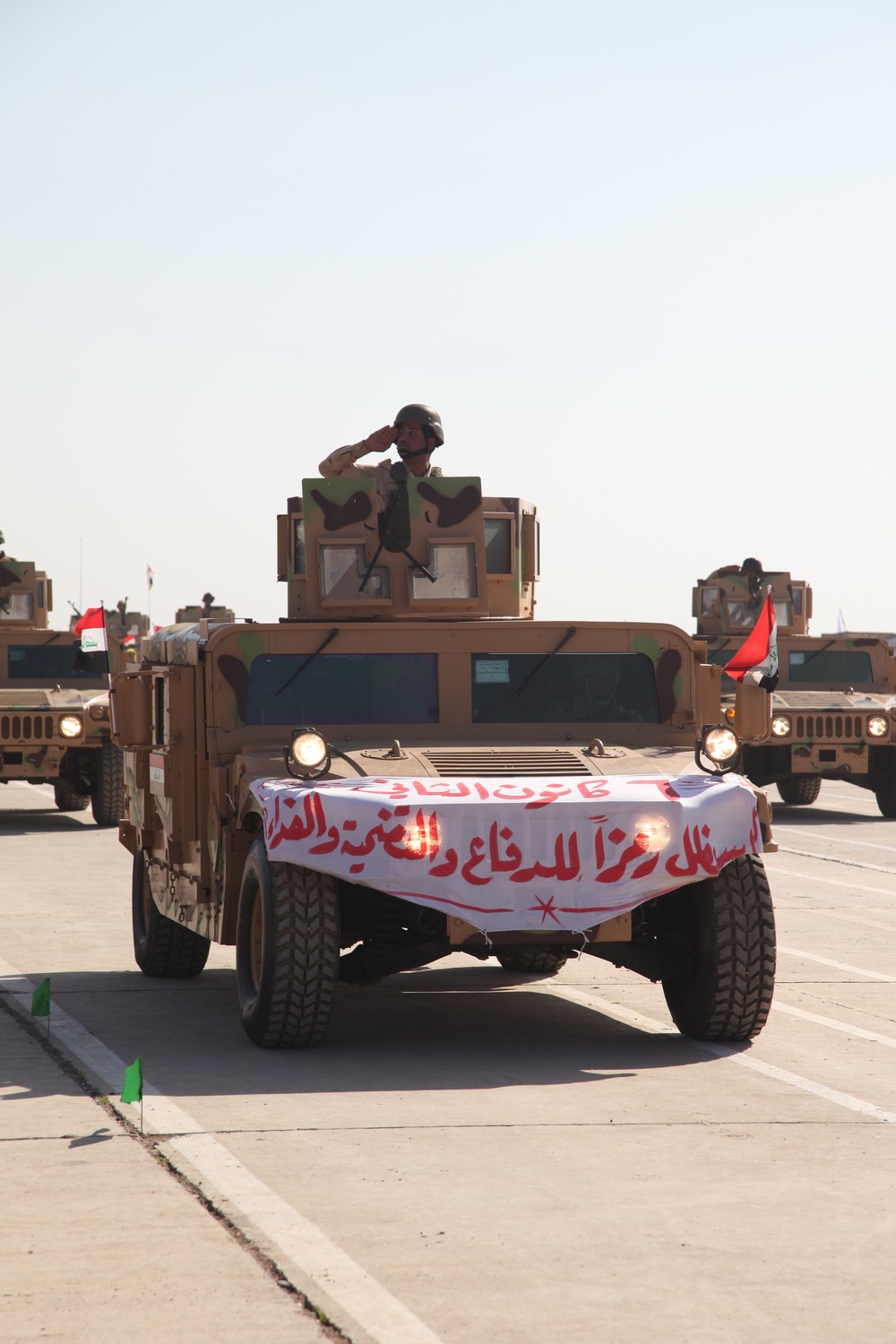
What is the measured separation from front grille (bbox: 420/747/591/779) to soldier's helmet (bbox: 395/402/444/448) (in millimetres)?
2493

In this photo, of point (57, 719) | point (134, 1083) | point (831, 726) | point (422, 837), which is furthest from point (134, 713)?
point (831, 726)

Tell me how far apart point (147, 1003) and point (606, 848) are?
2.59 m

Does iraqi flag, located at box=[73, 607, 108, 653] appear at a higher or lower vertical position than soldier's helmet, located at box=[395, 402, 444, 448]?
lower

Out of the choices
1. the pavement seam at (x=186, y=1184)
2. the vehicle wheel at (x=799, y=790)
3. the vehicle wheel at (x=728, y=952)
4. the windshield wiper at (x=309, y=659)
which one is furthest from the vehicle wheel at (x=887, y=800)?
the pavement seam at (x=186, y=1184)

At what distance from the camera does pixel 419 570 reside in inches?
364

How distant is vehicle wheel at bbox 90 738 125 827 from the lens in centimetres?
1869

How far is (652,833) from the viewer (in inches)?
281

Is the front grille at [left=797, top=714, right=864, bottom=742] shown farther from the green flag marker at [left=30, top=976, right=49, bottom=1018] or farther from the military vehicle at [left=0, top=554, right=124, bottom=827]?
the green flag marker at [left=30, top=976, right=49, bottom=1018]

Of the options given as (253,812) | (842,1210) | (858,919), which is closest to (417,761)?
(253,812)

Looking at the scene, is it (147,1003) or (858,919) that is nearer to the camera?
(147,1003)

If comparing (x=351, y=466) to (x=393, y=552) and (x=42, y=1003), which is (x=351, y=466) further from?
(x=42, y=1003)

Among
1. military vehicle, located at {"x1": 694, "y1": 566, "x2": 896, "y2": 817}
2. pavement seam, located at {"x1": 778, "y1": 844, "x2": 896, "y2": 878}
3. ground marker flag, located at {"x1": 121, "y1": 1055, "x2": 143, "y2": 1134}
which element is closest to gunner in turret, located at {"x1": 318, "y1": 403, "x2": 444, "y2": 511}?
ground marker flag, located at {"x1": 121, "y1": 1055, "x2": 143, "y2": 1134}

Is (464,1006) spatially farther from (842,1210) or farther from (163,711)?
(842,1210)

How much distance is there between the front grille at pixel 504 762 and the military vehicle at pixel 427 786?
2 centimetres
